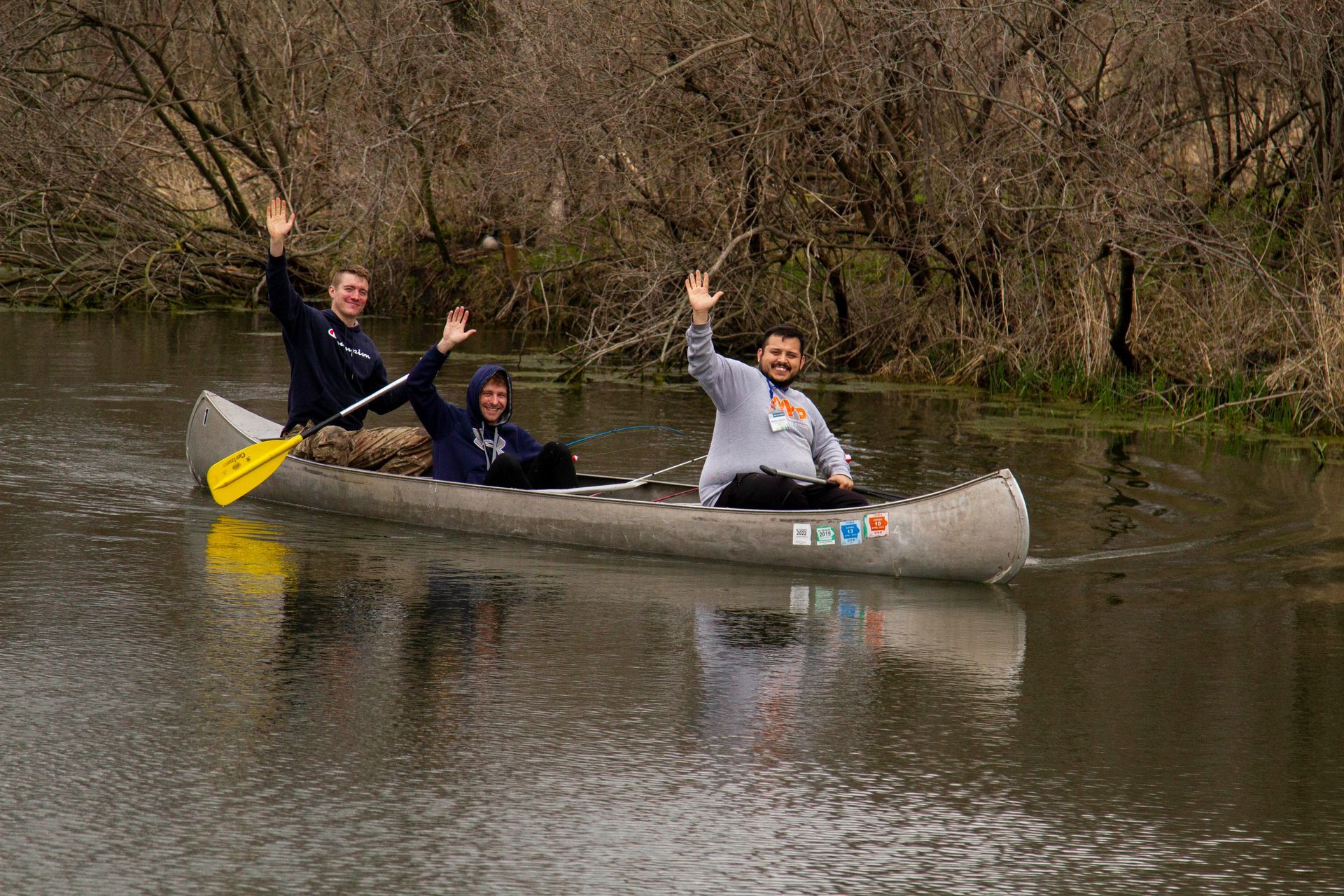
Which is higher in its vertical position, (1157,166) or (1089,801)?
(1157,166)

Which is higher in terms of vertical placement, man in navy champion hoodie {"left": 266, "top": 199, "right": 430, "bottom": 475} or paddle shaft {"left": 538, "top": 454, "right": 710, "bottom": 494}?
man in navy champion hoodie {"left": 266, "top": 199, "right": 430, "bottom": 475}

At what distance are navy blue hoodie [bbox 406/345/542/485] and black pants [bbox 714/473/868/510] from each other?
158 cm

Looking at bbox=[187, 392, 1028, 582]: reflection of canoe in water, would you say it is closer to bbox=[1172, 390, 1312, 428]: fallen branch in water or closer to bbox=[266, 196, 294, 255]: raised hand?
bbox=[266, 196, 294, 255]: raised hand

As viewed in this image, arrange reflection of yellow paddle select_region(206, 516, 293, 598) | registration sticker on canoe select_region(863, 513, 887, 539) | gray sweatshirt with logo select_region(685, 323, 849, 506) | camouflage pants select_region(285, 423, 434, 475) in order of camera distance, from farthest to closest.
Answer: camouflage pants select_region(285, 423, 434, 475), gray sweatshirt with logo select_region(685, 323, 849, 506), registration sticker on canoe select_region(863, 513, 887, 539), reflection of yellow paddle select_region(206, 516, 293, 598)

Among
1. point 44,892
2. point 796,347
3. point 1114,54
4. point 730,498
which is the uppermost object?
point 1114,54

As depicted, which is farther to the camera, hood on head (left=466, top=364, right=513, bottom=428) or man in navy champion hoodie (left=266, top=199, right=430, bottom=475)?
man in navy champion hoodie (left=266, top=199, right=430, bottom=475)

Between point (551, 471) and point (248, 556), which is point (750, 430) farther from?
point (248, 556)

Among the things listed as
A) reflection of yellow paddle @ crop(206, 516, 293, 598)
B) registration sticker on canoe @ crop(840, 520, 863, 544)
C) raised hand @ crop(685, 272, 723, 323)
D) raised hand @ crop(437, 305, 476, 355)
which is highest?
raised hand @ crop(685, 272, 723, 323)

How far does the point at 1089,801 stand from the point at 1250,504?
20.1ft

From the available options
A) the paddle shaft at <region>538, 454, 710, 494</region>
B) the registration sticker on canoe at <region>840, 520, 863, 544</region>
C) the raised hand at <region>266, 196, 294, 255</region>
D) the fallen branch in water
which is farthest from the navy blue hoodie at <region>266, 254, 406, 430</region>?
the fallen branch in water

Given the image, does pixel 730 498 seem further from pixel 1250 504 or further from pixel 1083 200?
pixel 1083 200

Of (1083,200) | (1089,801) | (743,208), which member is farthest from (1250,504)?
(743,208)

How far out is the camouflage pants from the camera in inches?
396

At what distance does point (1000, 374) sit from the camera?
1648cm
